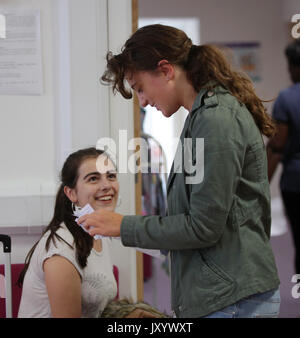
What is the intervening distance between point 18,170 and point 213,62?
705 mm

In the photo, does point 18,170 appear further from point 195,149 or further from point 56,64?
point 195,149

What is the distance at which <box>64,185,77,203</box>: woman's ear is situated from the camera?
1417 mm

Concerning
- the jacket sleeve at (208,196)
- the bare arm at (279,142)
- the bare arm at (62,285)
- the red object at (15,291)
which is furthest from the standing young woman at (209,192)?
the bare arm at (279,142)

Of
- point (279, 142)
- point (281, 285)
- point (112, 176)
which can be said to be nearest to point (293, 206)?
point (279, 142)

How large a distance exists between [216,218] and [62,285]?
52cm

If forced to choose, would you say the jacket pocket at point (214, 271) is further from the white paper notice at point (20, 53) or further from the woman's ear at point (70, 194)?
the white paper notice at point (20, 53)

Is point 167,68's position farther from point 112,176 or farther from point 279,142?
point 279,142

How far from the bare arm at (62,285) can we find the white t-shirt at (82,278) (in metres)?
0.02

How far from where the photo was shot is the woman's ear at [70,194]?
1.42 metres

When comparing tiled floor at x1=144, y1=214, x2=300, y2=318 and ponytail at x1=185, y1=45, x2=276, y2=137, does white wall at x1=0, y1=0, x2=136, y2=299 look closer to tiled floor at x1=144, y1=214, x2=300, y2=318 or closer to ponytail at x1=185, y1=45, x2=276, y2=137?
ponytail at x1=185, y1=45, x2=276, y2=137

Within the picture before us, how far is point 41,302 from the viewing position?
136 centimetres
